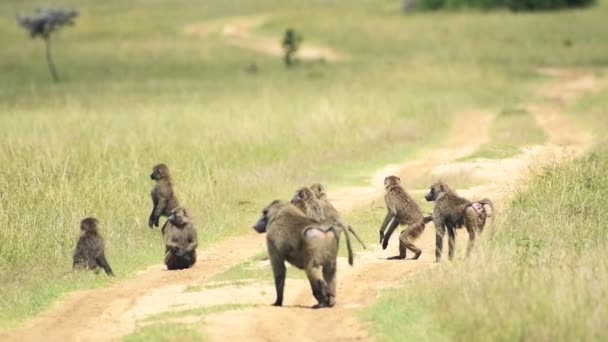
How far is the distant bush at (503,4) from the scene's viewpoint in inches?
2354

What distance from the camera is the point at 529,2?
59656 millimetres

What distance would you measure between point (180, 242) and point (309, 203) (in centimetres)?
163

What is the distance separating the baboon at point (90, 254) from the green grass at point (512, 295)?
340 centimetres

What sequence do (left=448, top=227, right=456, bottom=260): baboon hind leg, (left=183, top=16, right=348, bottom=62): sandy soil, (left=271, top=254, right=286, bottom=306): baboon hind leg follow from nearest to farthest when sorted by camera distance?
(left=271, top=254, right=286, bottom=306): baboon hind leg → (left=448, top=227, right=456, bottom=260): baboon hind leg → (left=183, top=16, right=348, bottom=62): sandy soil

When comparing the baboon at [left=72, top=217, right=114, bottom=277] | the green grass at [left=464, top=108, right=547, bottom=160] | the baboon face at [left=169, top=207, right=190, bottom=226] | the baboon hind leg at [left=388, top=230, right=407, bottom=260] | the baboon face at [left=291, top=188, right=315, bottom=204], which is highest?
the baboon face at [left=291, top=188, right=315, bottom=204]

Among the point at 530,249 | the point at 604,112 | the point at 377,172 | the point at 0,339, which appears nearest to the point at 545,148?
the point at 377,172

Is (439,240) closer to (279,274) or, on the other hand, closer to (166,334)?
(279,274)

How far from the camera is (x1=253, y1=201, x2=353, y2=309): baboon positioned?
1078cm

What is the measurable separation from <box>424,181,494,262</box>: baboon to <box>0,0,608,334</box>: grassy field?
336 centimetres

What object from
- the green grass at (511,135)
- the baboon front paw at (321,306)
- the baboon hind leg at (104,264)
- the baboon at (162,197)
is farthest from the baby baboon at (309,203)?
the green grass at (511,135)

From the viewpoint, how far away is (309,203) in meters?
12.8

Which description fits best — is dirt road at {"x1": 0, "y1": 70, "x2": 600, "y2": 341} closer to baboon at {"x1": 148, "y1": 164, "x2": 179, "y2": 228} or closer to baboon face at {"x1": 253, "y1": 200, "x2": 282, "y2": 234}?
baboon face at {"x1": 253, "y1": 200, "x2": 282, "y2": 234}

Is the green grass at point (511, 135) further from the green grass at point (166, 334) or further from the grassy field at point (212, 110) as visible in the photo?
the green grass at point (166, 334)

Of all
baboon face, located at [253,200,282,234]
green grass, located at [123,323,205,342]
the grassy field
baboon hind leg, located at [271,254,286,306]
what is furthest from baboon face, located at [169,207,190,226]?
green grass, located at [123,323,205,342]
